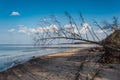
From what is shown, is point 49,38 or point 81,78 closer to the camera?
point 49,38

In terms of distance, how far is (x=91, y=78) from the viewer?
35.8ft

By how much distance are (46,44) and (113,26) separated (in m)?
1.65

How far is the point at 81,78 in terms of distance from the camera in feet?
37.5

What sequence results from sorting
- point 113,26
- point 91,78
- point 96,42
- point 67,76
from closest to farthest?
point 96,42 → point 113,26 → point 91,78 → point 67,76

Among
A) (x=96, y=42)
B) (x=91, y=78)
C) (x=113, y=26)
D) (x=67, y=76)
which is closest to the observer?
(x=96, y=42)

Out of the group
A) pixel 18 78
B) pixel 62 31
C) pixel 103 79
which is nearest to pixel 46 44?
pixel 62 31

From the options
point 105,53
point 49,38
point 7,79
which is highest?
point 49,38

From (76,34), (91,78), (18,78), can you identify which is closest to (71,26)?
(76,34)

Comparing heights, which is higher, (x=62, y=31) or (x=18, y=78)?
(x=62, y=31)

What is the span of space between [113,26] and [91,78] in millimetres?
5822

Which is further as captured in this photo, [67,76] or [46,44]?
[67,76]

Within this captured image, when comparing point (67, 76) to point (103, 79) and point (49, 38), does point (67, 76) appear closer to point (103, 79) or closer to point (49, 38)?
point (103, 79)

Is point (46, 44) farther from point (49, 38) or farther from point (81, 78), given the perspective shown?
point (81, 78)

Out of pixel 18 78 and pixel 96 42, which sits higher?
pixel 96 42
